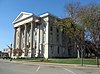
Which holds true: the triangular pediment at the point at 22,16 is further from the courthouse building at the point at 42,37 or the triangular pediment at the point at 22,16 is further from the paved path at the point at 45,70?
the paved path at the point at 45,70

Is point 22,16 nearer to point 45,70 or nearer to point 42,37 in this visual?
point 42,37

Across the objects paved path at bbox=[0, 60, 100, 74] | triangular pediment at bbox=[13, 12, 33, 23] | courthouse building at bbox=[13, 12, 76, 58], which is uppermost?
triangular pediment at bbox=[13, 12, 33, 23]

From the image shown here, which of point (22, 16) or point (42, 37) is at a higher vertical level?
point (22, 16)

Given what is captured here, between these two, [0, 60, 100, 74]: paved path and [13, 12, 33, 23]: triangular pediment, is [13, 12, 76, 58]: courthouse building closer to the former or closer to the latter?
[13, 12, 33, 23]: triangular pediment

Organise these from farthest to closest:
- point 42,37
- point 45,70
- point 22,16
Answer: point 22,16
point 42,37
point 45,70

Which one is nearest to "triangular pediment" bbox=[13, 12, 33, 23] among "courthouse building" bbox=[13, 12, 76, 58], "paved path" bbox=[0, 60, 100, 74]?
"courthouse building" bbox=[13, 12, 76, 58]

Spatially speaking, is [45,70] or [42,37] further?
[42,37]

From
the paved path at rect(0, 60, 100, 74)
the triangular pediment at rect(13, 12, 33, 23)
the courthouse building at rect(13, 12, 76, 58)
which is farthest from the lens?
the triangular pediment at rect(13, 12, 33, 23)

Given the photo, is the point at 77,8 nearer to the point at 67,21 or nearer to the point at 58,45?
the point at 67,21

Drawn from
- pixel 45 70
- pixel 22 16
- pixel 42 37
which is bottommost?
pixel 45 70

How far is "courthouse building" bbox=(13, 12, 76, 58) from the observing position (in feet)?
278

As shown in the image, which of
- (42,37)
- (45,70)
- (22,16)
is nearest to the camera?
(45,70)

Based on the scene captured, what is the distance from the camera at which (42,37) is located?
3445 inches

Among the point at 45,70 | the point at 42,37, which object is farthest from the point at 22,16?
the point at 45,70
